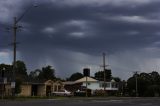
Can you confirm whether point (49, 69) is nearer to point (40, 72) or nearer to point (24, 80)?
point (40, 72)

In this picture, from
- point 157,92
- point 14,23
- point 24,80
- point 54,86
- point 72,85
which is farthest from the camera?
point 72,85

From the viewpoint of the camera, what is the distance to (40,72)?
186625 mm

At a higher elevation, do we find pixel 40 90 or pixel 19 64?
pixel 19 64

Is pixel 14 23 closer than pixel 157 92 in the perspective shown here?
Yes

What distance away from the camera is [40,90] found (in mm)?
105000

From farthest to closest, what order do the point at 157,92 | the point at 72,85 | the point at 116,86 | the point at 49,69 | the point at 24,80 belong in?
the point at 49,69
the point at 116,86
the point at 72,85
the point at 157,92
the point at 24,80

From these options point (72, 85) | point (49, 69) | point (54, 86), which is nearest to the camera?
point (54, 86)

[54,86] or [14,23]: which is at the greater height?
[14,23]

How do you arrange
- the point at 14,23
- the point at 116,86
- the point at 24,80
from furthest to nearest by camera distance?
the point at 116,86
the point at 24,80
the point at 14,23

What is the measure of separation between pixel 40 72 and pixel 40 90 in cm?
8196

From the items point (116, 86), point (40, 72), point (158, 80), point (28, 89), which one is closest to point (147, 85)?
point (116, 86)

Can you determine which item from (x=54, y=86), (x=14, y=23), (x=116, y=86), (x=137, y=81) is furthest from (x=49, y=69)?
(x=14, y=23)

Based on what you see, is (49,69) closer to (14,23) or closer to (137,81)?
(137,81)

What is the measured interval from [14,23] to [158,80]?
118m
